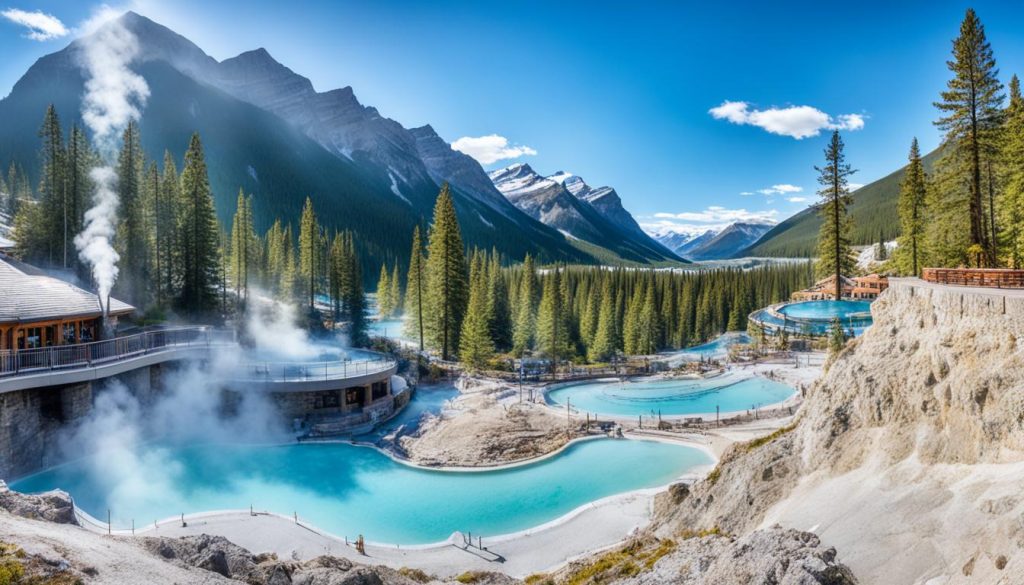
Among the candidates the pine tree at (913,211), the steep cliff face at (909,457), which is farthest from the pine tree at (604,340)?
the steep cliff face at (909,457)

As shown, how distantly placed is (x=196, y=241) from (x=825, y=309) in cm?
4930

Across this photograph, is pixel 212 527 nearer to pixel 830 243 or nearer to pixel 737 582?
pixel 737 582

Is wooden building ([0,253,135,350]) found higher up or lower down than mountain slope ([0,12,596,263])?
lower down

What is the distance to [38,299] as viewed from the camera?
21.5 meters

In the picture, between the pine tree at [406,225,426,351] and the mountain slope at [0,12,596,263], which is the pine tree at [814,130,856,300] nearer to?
the pine tree at [406,225,426,351]

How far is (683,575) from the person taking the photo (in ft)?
26.3

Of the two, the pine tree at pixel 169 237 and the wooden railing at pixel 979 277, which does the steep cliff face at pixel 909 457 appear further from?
the pine tree at pixel 169 237

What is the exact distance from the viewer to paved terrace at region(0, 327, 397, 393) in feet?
64.3

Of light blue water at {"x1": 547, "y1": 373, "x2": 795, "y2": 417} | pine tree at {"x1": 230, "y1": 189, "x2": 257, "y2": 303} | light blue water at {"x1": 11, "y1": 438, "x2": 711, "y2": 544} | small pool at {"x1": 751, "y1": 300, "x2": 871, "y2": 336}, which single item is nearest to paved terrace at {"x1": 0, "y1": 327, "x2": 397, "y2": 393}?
light blue water at {"x1": 11, "y1": 438, "x2": 711, "y2": 544}

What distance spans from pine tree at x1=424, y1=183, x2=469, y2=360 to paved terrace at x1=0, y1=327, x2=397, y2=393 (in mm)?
13187

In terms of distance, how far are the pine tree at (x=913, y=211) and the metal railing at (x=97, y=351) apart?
140 ft

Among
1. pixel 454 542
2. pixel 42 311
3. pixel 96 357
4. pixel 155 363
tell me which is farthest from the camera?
pixel 155 363

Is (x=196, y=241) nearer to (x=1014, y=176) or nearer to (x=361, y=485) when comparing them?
(x=361, y=485)

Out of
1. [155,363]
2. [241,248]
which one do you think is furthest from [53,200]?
[155,363]
